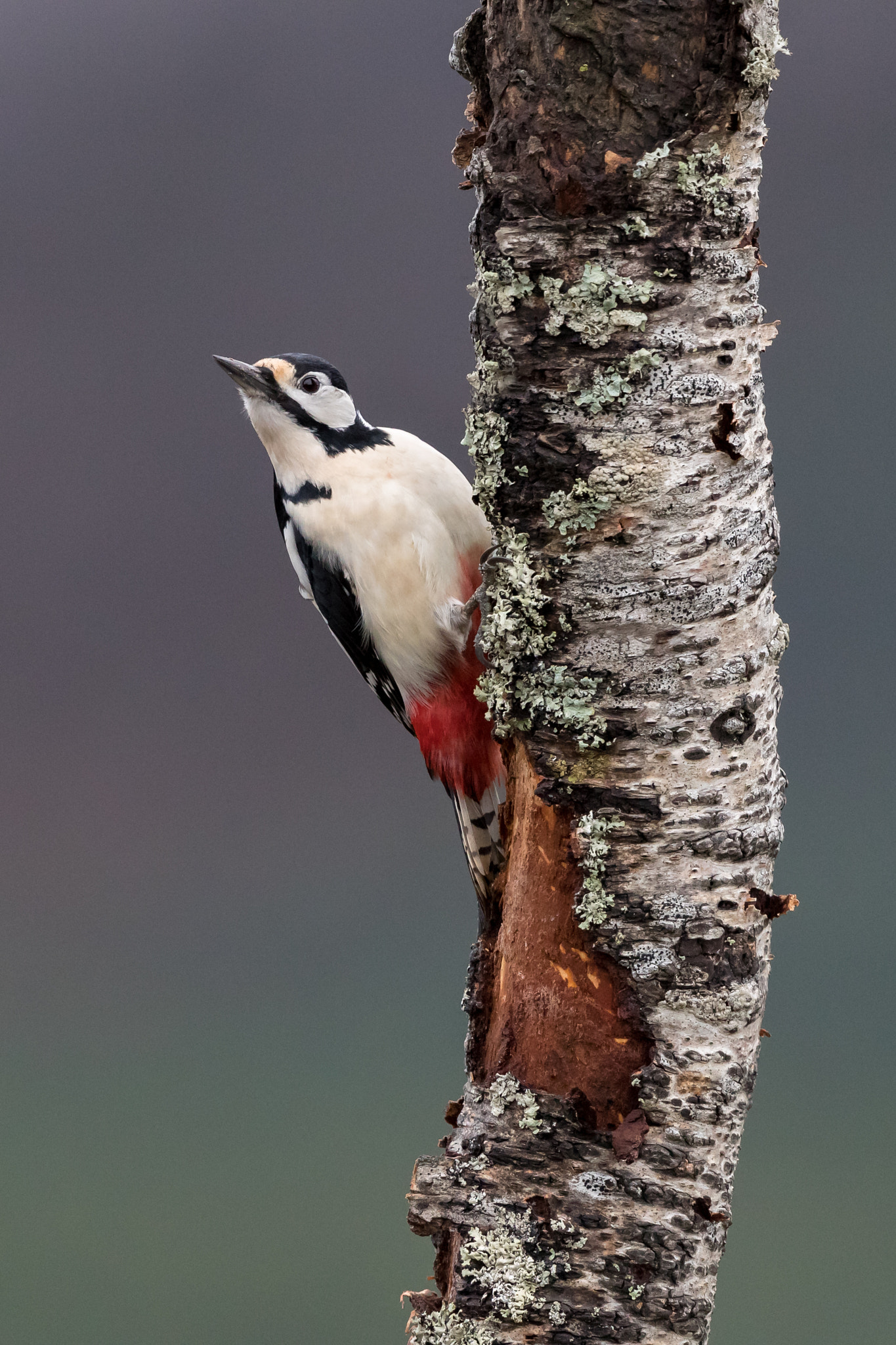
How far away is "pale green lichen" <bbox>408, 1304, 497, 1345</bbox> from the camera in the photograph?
5.35 ft

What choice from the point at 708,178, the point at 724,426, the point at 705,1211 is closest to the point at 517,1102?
the point at 705,1211

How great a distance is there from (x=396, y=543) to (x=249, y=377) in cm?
43

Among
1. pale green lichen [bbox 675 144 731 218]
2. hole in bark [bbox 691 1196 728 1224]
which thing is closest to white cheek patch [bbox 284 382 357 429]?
pale green lichen [bbox 675 144 731 218]

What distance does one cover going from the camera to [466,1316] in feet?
5.39

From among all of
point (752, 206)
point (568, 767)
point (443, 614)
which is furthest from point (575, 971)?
point (752, 206)

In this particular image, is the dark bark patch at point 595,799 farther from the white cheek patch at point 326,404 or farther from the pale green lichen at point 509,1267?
the white cheek patch at point 326,404

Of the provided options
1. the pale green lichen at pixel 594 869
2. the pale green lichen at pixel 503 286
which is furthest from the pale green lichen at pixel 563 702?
the pale green lichen at pixel 503 286

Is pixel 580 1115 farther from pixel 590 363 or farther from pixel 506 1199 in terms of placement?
pixel 590 363

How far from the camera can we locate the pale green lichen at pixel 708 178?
1.51 m

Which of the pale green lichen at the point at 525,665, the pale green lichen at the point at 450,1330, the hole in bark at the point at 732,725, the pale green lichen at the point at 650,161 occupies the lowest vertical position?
the pale green lichen at the point at 450,1330

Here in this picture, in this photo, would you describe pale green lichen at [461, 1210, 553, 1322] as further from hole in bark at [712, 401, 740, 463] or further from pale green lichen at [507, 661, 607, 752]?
hole in bark at [712, 401, 740, 463]

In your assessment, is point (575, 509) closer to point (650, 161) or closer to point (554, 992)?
point (650, 161)

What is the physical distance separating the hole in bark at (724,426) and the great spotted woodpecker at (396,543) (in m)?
0.69

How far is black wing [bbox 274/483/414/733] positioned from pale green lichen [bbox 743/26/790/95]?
1174 millimetres
